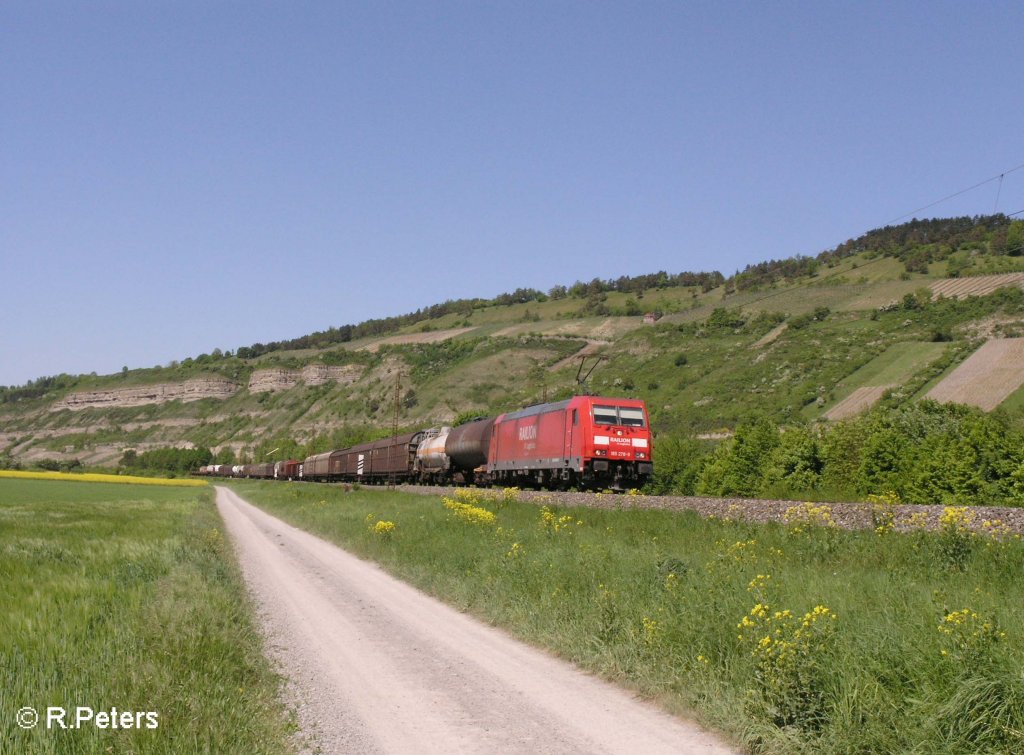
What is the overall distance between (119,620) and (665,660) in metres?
6.03

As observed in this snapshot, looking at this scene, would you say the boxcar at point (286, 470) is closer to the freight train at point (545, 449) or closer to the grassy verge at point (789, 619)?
the freight train at point (545, 449)

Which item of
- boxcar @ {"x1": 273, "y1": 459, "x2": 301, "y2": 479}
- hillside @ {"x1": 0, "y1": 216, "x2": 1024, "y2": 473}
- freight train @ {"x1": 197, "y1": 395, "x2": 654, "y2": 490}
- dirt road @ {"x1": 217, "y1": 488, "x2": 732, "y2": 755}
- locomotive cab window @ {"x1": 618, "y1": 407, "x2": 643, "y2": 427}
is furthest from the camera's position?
boxcar @ {"x1": 273, "y1": 459, "x2": 301, "y2": 479}

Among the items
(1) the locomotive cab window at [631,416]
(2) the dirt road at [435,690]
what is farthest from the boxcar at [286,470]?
(2) the dirt road at [435,690]

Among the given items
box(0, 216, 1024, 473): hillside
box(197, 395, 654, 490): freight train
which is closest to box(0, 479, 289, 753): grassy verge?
box(197, 395, 654, 490): freight train

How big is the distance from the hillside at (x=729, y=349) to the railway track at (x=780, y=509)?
78.9 ft

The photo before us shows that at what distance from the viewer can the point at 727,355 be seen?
10319 cm

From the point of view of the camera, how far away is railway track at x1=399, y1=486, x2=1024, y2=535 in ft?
48.6

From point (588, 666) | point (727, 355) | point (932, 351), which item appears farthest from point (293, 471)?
point (588, 666)

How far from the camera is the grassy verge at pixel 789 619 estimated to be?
19.9ft

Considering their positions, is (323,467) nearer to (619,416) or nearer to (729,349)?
(729,349)

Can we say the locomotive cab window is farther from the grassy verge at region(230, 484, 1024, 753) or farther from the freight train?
the grassy verge at region(230, 484, 1024, 753)

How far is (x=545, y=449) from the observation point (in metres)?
37.4

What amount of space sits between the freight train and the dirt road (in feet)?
62.8

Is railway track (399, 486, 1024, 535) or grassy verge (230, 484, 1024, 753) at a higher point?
railway track (399, 486, 1024, 535)
